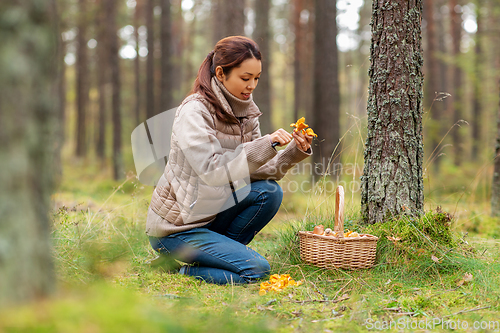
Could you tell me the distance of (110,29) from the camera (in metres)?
9.07

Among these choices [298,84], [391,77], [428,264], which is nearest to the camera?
[428,264]

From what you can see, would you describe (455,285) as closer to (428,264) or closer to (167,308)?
(428,264)

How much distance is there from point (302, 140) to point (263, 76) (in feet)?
14.2

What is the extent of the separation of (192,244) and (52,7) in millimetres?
1741

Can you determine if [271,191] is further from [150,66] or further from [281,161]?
[150,66]

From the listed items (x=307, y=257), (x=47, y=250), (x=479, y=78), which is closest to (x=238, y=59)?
(x=307, y=257)

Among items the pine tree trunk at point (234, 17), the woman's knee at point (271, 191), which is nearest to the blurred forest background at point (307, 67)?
the pine tree trunk at point (234, 17)

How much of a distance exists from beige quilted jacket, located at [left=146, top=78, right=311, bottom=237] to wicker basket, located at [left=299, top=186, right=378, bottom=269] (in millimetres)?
592

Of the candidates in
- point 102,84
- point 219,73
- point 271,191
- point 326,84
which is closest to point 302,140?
point 271,191

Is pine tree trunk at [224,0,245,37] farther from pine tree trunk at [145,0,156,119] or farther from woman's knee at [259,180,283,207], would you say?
pine tree trunk at [145,0,156,119]

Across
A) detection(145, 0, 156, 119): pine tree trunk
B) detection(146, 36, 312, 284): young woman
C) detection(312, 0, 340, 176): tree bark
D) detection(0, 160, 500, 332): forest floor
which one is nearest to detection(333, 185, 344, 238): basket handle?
detection(0, 160, 500, 332): forest floor

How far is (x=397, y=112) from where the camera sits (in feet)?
9.10

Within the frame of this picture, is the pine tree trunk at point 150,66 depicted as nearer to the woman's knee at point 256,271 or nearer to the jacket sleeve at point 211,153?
the jacket sleeve at point 211,153

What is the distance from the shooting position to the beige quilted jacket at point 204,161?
8.11 ft
